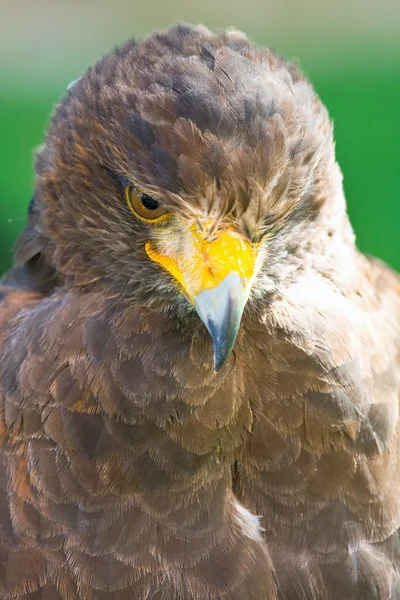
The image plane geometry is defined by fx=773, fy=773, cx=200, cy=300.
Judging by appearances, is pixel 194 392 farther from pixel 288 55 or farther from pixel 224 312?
pixel 288 55

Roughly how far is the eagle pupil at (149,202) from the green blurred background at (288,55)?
1.15 metres

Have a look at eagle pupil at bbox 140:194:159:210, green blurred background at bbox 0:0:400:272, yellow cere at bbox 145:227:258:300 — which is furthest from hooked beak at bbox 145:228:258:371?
green blurred background at bbox 0:0:400:272

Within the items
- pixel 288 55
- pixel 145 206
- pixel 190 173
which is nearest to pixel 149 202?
pixel 145 206

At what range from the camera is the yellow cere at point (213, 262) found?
4.85 ft

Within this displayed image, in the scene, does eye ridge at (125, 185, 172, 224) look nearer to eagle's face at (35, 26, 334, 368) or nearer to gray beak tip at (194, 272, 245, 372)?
eagle's face at (35, 26, 334, 368)

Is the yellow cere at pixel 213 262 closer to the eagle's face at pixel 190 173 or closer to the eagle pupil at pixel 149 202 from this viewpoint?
the eagle's face at pixel 190 173

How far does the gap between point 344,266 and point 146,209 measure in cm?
51

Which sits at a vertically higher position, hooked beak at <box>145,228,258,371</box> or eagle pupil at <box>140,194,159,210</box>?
eagle pupil at <box>140,194,159,210</box>

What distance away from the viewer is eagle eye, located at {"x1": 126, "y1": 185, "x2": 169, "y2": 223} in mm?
1619

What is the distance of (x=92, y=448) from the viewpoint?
5.47 feet

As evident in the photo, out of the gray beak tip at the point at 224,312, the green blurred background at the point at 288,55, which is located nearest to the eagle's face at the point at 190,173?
the gray beak tip at the point at 224,312

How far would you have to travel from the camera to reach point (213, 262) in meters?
1.49

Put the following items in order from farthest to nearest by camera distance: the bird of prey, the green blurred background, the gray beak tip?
the green blurred background < the bird of prey < the gray beak tip

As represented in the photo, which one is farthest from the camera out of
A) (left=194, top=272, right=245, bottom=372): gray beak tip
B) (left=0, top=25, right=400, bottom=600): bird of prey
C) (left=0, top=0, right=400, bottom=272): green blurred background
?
(left=0, top=0, right=400, bottom=272): green blurred background
